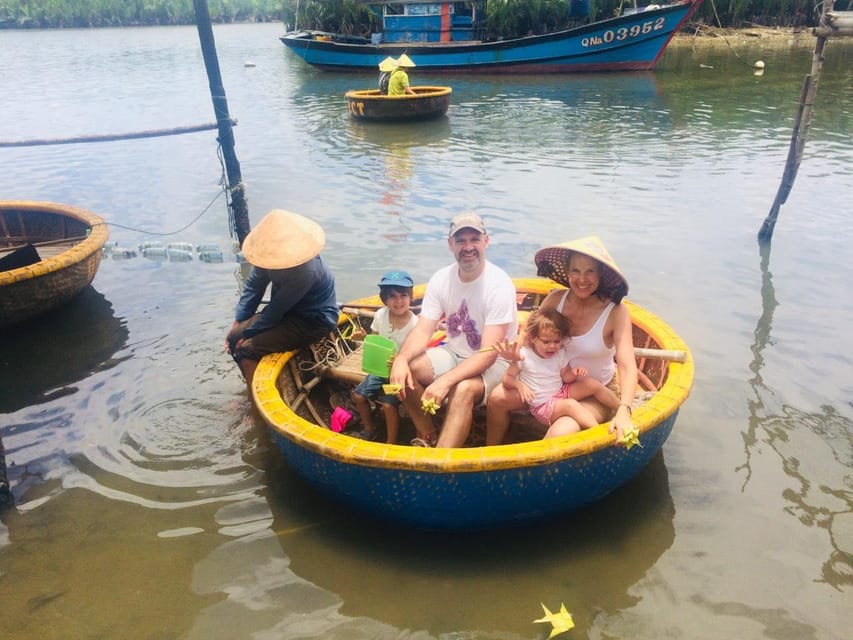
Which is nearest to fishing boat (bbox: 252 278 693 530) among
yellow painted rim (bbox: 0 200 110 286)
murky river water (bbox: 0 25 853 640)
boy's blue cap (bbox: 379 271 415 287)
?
murky river water (bbox: 0 25 853 640)

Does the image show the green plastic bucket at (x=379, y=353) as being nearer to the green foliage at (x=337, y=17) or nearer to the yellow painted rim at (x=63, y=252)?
the yellow painted rim at (x=63, y=252)

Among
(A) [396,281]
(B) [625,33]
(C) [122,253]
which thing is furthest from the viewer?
(B) [625,33]

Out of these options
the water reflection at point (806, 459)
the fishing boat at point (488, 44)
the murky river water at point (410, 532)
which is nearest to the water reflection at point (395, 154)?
the murky river water at point (410, 532)

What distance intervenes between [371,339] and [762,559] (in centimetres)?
224

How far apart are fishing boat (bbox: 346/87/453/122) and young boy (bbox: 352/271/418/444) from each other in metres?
10.5

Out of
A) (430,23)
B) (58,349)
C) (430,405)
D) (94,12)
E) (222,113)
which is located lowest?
(58,349)

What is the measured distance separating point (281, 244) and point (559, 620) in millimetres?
2429

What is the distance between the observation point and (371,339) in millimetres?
3461

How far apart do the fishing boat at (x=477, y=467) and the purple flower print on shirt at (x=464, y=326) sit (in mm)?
464

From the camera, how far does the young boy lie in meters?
3.51

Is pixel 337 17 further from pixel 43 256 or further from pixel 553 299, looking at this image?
pixel 553 299

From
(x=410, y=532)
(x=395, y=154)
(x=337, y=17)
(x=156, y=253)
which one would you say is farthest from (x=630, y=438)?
(x=337, y=17)

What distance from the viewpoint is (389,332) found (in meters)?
3.80

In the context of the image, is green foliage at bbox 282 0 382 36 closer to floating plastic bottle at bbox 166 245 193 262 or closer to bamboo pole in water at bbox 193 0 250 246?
floating plastic bottle at bbox 166 245 193 262
